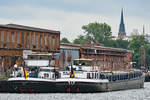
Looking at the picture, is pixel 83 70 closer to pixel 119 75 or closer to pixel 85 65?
pixel 85 65

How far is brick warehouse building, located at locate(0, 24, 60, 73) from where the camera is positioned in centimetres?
8775

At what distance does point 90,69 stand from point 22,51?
2711 centimetres

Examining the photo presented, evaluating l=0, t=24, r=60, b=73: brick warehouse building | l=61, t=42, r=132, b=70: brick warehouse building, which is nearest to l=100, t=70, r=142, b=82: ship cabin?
l=0, t=24, r=60, b=73: brick warehouse building

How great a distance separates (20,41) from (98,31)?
341 ft

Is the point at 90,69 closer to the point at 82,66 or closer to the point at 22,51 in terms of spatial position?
the point at 82,66

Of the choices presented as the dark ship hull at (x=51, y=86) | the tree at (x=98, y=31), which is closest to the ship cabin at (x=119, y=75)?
the dark ship hull at (x=51, y=86)

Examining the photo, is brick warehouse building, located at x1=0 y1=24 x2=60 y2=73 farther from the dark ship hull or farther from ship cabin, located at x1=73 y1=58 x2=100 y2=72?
the dark ship hull

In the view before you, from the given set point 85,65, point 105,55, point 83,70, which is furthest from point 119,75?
point 105,55

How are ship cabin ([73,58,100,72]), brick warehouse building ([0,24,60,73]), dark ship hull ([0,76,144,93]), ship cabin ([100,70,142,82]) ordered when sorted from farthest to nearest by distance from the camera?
brick warehouse building ([0,24,60,73])
ship cabin ([100,70,142,82])
ship cabin ([73,58,100,72])
dark ship hull ([0,76,144,93])

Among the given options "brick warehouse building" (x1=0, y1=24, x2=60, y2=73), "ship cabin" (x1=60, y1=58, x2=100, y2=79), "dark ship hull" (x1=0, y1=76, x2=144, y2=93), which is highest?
"brick warehouse building" (x1=0, y1=24, x2=60, y2=73)

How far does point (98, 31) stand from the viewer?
19425cm

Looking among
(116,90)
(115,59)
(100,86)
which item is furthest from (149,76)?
(100,86)

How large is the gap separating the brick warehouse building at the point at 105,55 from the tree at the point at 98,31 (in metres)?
45.1

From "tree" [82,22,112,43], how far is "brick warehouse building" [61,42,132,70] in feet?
148
